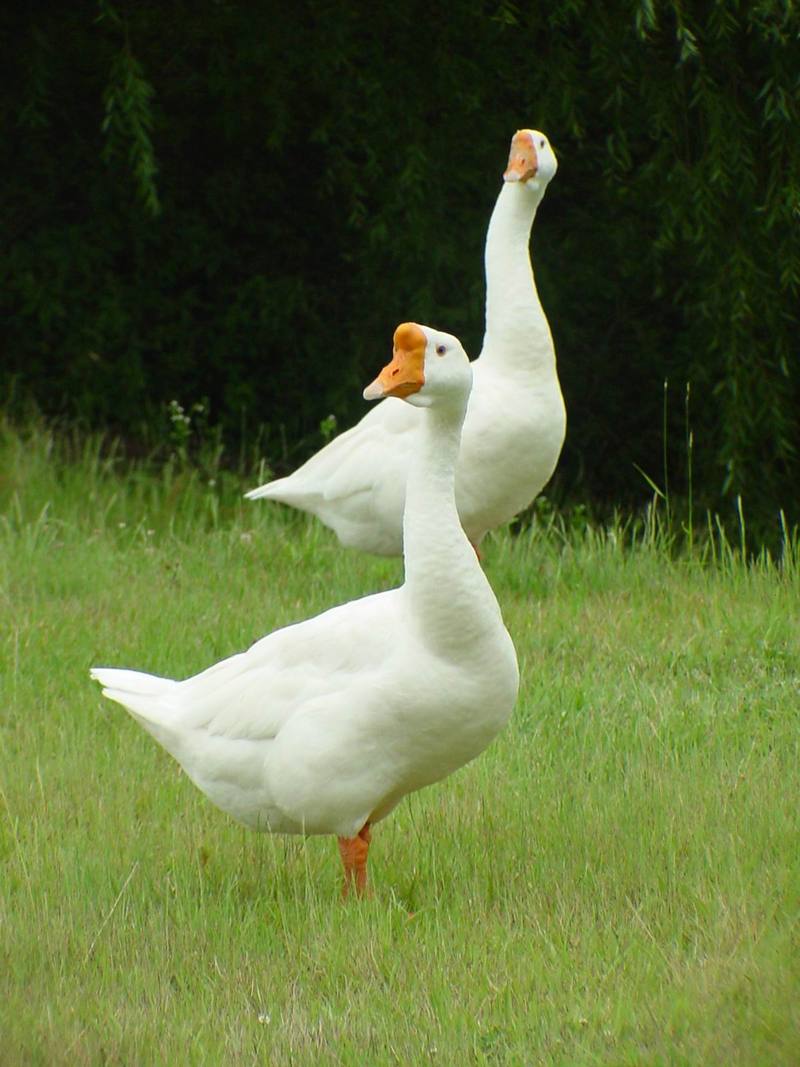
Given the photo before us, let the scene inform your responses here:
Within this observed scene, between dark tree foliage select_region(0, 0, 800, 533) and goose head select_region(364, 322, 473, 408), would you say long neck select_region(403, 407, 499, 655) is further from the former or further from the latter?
dark tree foliage select_region(0, 0, 800, 533)

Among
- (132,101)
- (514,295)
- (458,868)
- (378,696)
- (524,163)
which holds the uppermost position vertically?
(132,101)

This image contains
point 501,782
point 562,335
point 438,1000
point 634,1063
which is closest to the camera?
point 634,1063

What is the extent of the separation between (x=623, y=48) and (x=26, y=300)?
4341mm

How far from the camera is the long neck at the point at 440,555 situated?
3768mm

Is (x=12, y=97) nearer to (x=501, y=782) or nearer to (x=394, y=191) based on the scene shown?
(x=394, y=191)

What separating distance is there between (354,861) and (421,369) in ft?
4.11

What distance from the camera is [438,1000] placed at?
11.4ft

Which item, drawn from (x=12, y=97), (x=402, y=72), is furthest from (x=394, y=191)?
(x=12, y=97)

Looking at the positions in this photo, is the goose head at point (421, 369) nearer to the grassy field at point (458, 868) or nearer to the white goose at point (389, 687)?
the white goose at point (389, 687)

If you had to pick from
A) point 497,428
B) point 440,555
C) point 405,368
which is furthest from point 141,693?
point 497,428

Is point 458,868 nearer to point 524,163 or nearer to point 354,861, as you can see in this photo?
point 354,861

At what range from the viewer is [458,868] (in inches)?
166

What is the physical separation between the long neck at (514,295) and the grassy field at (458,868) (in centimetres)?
108

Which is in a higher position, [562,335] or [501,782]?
[562,335]
